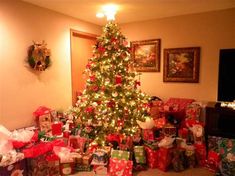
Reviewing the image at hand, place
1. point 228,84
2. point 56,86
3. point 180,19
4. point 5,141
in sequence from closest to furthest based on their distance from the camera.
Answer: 1. point 5,141
2. point 228,84
3. point 56,86
4. point 180,19

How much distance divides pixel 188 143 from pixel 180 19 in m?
2.31

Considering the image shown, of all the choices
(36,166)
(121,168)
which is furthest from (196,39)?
(36,166)

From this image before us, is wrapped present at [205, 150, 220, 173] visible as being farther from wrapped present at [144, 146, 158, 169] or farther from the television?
the television

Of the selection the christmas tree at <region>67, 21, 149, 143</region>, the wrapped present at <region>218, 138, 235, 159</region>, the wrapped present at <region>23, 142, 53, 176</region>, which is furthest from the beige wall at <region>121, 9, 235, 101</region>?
the wrapped present at <region>23, 142, 53, 176</region>

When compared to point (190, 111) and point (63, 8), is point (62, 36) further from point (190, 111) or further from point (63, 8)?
point (190, 111)

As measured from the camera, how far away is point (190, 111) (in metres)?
3.50

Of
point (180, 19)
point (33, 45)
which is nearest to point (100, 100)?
point (33, 45)

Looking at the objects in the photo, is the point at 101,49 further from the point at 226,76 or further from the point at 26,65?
the point at 226,76

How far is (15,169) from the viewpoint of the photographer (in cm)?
234

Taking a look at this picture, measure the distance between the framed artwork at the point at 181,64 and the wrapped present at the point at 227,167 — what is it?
5.31 ft

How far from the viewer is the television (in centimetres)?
335

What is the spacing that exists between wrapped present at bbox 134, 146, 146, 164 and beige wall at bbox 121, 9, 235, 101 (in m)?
1.60

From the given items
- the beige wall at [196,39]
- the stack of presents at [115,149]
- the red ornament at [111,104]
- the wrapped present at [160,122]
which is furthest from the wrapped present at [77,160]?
the beige wall at [196,39]

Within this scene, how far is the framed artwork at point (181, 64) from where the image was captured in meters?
3.80
